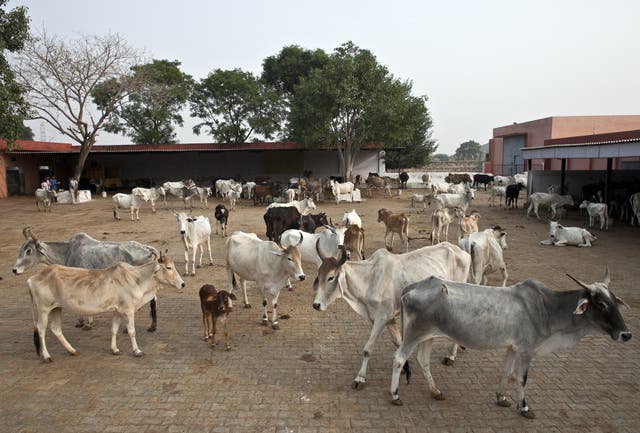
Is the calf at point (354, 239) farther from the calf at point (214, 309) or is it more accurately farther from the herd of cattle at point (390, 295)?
the calf at point (214, 309)

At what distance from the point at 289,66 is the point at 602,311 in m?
45.4

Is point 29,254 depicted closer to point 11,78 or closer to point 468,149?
point 11,78

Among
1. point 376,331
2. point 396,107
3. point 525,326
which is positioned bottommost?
point 376,331

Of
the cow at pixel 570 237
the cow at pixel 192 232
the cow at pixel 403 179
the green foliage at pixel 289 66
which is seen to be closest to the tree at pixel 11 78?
the cow at pixel 192 232

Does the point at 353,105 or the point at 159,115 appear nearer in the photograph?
the point at 353,105

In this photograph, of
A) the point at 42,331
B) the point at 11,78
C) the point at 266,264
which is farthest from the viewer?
the point at 11,78

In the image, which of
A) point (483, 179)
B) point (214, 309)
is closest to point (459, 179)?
point (483, 179)

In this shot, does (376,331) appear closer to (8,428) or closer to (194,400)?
(194,400)

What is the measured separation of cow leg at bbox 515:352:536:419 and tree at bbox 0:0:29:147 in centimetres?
1759

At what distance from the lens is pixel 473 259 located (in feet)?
24.1

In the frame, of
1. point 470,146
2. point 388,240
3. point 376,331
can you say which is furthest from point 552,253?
point 470,146

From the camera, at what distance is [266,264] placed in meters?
7.21

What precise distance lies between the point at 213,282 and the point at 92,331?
9.54ft

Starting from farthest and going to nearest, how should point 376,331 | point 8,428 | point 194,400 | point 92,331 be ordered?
point 92,331, point 376,331, point 194,400, point 8,428
